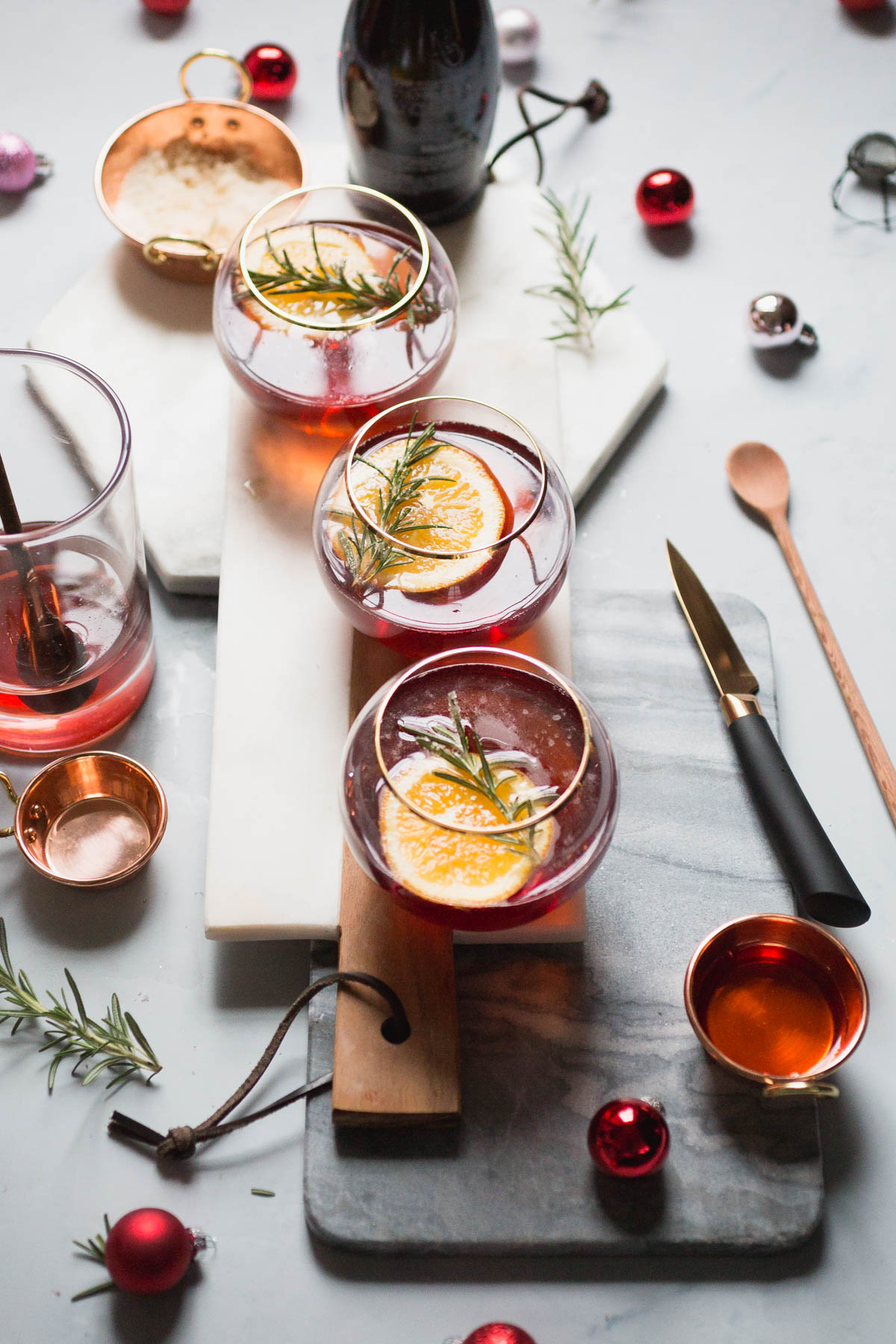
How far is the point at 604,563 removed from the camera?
1416mm

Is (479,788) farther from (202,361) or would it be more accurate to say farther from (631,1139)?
(202,361)

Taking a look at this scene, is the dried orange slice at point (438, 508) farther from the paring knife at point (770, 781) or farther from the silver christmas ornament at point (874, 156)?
the silver christmas ornament at point (874, 156)

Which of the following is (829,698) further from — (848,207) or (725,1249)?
(848,207)

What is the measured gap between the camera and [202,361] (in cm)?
149

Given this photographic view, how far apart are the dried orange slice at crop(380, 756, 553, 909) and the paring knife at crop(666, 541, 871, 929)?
28cm

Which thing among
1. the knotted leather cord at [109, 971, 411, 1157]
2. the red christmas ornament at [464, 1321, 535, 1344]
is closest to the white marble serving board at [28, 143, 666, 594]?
the knotted leather cord at [109, 971, 411, 1157]

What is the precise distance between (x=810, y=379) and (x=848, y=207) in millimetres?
304

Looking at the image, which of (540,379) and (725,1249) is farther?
(540,379)

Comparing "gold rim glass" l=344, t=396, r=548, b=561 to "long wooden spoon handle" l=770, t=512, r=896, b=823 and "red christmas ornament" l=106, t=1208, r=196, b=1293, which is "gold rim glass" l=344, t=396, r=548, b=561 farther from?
"red christmas ornament" l=106, t=1208, r=196, b=1293

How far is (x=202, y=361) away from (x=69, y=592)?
37 cm

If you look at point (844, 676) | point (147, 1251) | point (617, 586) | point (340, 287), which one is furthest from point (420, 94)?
point (147, 1251)

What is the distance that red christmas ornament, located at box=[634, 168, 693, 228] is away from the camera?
162 centimetres

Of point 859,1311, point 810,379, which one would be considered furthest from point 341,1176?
point 810,379

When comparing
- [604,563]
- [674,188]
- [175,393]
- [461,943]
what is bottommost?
[461,943]
